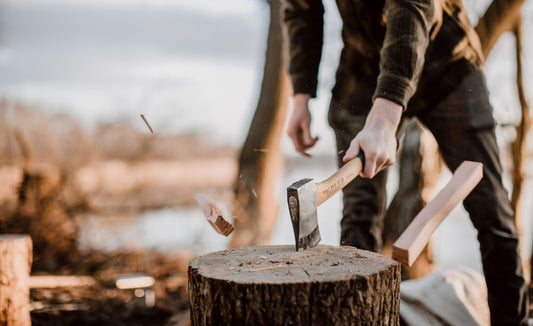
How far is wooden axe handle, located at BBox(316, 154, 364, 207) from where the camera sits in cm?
175

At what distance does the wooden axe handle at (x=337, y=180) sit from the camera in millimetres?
1753

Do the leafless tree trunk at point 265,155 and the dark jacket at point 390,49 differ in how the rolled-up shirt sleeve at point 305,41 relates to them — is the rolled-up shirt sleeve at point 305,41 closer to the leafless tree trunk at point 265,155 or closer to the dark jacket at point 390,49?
the dark jacket at point 390,49

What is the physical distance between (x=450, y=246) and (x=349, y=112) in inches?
250

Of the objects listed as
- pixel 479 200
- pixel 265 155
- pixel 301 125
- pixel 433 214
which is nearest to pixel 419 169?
pixel 265 155

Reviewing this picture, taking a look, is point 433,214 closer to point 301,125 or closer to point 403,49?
point 403,49

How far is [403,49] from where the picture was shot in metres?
1.90

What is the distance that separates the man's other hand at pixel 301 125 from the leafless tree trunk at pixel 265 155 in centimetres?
224

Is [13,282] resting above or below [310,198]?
below

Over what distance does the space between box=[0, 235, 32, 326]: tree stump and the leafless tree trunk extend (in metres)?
2.37

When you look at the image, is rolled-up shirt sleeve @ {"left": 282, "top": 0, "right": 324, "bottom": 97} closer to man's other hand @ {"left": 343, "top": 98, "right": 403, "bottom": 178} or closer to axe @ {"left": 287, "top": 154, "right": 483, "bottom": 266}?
man's other hand @ {"left": 343, "top": 98, "right": 403, "bottom": 178}

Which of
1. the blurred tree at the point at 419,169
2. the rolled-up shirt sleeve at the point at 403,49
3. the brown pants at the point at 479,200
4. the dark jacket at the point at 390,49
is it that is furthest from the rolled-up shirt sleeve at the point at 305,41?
the blurred tree at the point at 419,169

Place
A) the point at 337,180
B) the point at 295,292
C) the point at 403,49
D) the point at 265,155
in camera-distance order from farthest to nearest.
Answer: the point at 265,155 → the point at 403,49 → the point at 337,180 → the point at 295,292

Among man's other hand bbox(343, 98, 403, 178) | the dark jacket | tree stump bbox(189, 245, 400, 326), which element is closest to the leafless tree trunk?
the dark jacket

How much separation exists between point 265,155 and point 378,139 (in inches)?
114
